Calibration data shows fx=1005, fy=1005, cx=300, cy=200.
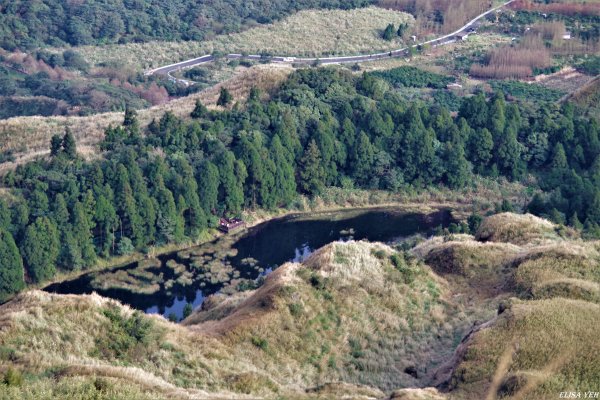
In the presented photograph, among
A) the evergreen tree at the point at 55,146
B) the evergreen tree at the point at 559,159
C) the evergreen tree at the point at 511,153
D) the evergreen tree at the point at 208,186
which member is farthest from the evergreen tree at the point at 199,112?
the evergreen tree at the point at 559,159

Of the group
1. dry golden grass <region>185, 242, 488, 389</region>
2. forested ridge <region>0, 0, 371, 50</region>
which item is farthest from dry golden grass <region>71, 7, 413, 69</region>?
dry golden grass <region>185, 242, 488, 389</region>

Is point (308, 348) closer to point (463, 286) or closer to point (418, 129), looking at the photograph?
point (463, 286)

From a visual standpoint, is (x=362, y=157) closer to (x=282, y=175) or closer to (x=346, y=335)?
(x=282, y=175)

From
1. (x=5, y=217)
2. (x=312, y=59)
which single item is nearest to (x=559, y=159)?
(x=5, y=217)

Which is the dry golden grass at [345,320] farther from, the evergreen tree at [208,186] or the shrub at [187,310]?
the evergreen tree at [208,186]

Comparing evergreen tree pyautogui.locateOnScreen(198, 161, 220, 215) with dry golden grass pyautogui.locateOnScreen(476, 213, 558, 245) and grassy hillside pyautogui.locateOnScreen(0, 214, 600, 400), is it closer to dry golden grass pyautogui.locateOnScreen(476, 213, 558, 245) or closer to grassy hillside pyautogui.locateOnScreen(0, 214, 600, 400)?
dry golden grass pyautogui.locateOnScreen(476, 213, 558, 245)

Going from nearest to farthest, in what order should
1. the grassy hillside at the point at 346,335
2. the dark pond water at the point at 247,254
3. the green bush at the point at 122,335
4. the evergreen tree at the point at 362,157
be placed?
the grassy hillside at the point at 346,335, the green bush at the point at 122,335, the dark pond water at the point at 247,254, the evergreen tree at the point at 362,157
